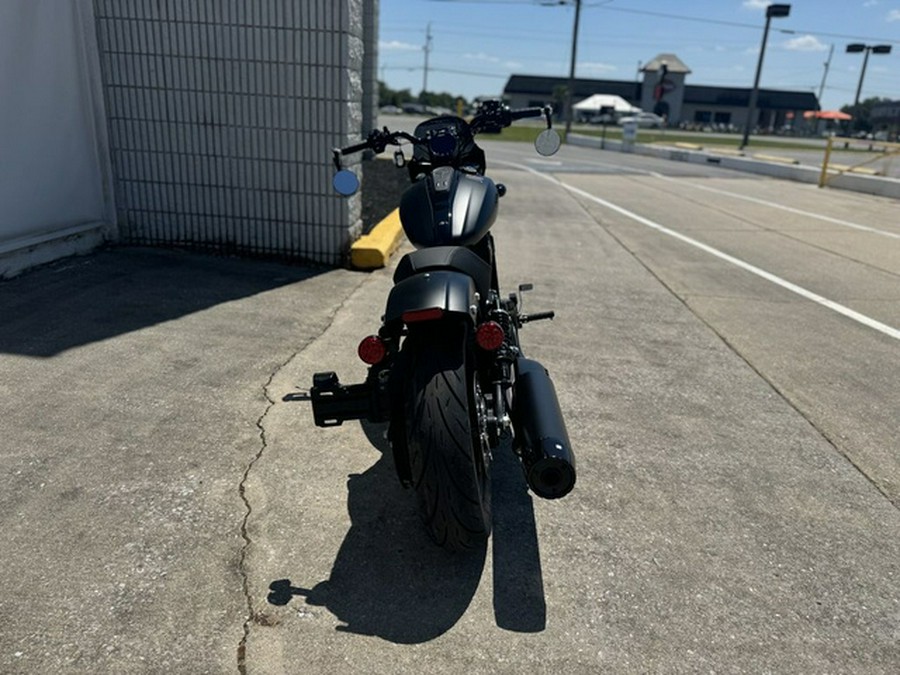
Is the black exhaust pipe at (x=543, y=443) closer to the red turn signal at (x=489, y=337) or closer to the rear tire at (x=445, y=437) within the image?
the rear tire at (x=445, y=437)

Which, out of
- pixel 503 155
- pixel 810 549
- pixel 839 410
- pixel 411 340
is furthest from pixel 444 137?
pixel 503 155

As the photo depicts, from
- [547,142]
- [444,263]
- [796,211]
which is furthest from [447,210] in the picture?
[796,211]

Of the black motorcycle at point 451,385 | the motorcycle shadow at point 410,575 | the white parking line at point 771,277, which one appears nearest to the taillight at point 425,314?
the black motorcycle at point 451,385

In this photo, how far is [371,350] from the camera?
106 inches

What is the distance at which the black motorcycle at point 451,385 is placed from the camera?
2402 millimetres

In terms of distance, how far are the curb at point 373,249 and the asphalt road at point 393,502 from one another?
74 cm

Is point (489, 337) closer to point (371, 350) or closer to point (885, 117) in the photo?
point (371, 350)

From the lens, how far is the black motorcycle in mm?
2402

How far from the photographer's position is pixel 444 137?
3.48 metres

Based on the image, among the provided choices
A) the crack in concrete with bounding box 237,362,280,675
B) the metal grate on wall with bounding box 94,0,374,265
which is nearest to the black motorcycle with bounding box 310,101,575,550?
the crack in concrete with bounding box 237,362,280,675

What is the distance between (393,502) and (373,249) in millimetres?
4175

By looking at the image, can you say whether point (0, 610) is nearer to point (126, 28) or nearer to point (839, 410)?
point (839, 410)

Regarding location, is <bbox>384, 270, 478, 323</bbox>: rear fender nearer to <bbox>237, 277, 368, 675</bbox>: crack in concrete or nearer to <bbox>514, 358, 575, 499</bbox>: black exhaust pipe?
<bbox>514, 358, 575, 499</bbox>: black exhaust pipe

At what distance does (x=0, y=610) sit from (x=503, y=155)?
2444 centimetres
